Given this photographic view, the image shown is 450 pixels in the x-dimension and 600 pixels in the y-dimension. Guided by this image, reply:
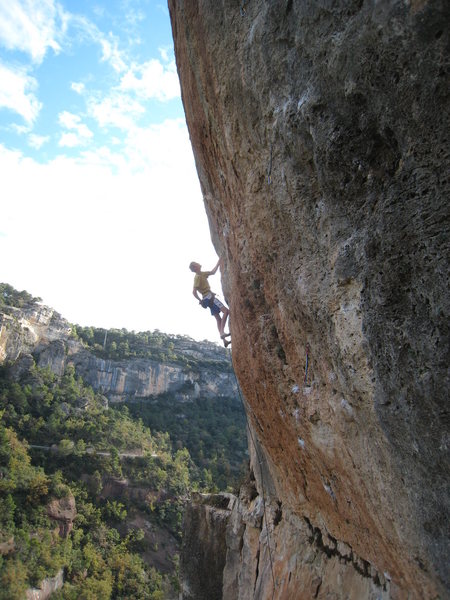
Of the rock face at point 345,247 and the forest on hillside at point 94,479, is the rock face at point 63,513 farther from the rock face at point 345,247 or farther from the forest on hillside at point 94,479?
the rock face at point 345,247

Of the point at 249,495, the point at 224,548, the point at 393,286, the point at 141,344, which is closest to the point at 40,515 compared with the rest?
the point at 224,548

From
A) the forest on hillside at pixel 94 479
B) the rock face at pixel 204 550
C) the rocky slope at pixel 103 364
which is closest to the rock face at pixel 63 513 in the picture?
the forest on hillside at pixel 94 479

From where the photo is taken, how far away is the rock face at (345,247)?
202 centimetres

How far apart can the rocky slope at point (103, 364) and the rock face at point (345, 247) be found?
5468cm

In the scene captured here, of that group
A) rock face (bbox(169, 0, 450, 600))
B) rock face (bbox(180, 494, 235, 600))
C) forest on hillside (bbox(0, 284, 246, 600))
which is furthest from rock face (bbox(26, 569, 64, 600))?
rock face (bbox(169, 0, 450, 600))

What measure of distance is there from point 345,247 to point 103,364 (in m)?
66.1

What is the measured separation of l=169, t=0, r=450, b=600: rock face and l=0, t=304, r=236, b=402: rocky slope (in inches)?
2153

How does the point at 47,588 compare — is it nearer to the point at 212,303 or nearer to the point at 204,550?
the point at 204,550

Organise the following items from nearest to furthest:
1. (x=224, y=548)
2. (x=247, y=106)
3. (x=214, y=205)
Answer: (x=247, y=106) < (x=214, y=205) < (x=224, y=548)

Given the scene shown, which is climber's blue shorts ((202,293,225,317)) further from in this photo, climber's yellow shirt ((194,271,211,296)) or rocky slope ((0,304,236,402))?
rocky slope ((0,304,236,402))

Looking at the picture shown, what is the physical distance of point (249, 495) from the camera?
7.16 m

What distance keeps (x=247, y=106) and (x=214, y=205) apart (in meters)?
1.90

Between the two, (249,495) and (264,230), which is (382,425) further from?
(249,495)

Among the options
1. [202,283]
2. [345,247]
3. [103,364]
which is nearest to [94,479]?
[103,364]
